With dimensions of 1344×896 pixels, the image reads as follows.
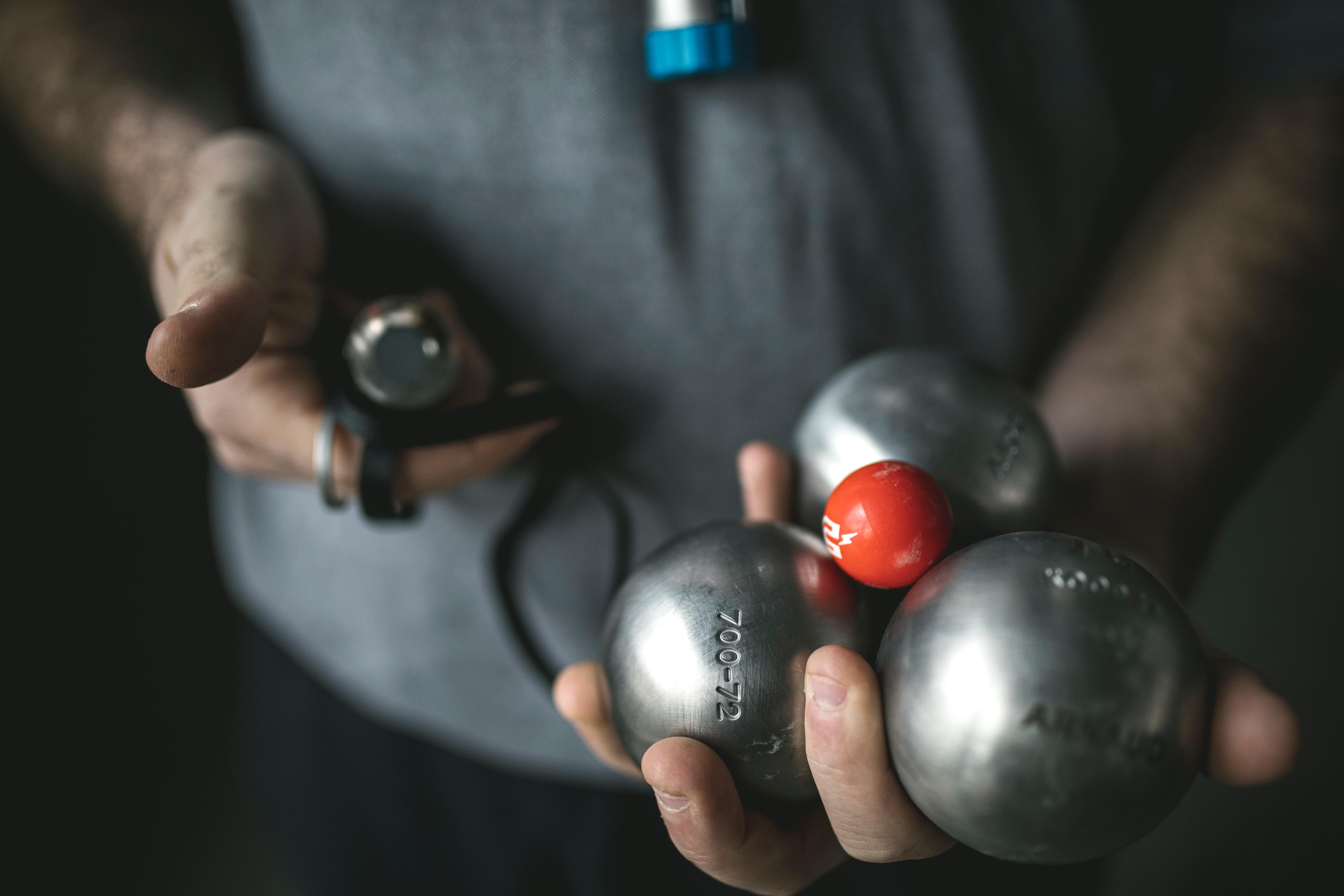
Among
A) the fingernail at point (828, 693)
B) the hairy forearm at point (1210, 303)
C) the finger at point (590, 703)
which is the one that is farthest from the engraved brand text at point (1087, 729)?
the hairy forearm at point (1210, 303)

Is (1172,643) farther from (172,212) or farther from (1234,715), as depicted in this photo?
(172,212)

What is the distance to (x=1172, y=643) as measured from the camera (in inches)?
19.8

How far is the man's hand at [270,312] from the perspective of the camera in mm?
636

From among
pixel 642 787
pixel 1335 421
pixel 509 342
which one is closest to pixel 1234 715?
pixel 642 787

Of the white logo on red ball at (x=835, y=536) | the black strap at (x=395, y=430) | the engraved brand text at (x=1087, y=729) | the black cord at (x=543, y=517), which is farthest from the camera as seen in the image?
the black cord at (x=543, y=517)

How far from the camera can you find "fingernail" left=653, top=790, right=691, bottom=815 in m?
0.52

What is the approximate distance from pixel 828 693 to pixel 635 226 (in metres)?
0.51

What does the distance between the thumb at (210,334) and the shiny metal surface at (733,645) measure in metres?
0.32

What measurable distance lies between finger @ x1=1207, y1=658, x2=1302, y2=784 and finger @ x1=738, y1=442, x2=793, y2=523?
1.14 feet

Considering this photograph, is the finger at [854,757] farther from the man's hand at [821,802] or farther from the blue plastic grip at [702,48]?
the blue plastic grip at [702,48]

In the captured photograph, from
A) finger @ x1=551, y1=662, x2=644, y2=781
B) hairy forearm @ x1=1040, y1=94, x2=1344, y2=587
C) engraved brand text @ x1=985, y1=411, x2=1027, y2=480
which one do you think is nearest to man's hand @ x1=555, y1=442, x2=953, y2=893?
finger @ x1=551, y1=662, x2=644, y2=781

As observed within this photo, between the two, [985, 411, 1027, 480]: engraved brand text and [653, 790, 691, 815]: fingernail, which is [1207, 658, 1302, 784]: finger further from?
[653, 790, 691, 815]: fingernail

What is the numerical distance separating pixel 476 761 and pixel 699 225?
655 millimetres

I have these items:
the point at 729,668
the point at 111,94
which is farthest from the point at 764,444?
the point at 111,94
